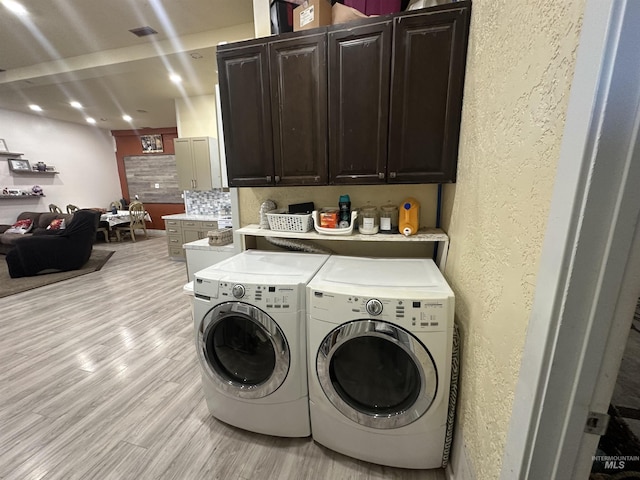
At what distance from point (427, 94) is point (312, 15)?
2.57 ft

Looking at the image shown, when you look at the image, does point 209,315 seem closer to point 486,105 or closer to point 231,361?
point 231,361

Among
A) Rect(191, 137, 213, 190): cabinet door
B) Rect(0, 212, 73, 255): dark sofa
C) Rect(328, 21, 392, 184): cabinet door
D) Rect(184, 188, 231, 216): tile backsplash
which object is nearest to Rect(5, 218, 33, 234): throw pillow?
Rect(0, 212, 73, 255): dark sofa

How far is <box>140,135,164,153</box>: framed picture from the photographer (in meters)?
7.24

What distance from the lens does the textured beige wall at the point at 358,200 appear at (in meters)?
1.78

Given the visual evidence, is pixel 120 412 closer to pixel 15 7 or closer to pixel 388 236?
pixel 388 236

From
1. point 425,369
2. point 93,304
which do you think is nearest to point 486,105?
point 425,369

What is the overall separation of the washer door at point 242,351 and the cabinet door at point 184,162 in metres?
3.89

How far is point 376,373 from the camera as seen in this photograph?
1263 mm

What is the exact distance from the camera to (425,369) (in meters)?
1.12

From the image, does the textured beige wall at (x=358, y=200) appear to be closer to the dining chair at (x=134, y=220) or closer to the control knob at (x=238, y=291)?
the control knob at (x=238, y=291)

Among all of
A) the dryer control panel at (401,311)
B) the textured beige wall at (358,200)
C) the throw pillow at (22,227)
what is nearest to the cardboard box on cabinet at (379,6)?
the textured beige wall at (358,200)

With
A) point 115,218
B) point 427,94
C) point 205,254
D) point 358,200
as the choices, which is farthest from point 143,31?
point 115,218

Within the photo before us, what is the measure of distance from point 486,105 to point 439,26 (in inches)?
21.9

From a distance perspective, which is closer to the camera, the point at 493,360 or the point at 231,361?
the point at 493,360
